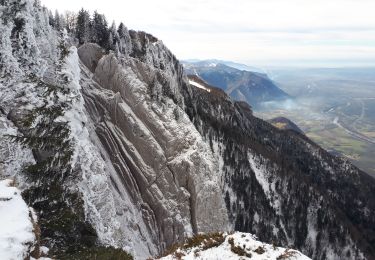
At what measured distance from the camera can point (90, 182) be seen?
3319 centimetres

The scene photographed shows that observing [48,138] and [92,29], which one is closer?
[48,138]

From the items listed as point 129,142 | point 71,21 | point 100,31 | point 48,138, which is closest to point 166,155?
point 129,142

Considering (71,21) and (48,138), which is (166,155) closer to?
(48,138)

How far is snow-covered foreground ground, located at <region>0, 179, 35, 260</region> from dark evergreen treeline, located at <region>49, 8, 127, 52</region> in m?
55.2

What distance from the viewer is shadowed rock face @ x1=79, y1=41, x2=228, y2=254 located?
45.5 meters

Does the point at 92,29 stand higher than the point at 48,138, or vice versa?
the point at 92,29

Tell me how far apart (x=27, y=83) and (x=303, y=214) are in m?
101

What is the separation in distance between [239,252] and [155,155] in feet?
89.8

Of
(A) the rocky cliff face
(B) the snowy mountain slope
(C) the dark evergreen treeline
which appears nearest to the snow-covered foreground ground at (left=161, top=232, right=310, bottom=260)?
(A) the rocky cliff face

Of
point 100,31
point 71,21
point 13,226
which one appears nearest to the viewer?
point 13,226

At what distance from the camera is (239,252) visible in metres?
21.6

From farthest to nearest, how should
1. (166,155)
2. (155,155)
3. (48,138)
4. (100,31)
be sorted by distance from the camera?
(100,31)
(166,155)
(155,155)
(48,138)

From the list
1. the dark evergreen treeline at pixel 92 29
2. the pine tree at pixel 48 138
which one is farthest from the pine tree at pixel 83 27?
the pine tree at pixel 48 138

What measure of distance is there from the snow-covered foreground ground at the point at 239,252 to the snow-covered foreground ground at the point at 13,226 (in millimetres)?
7787
